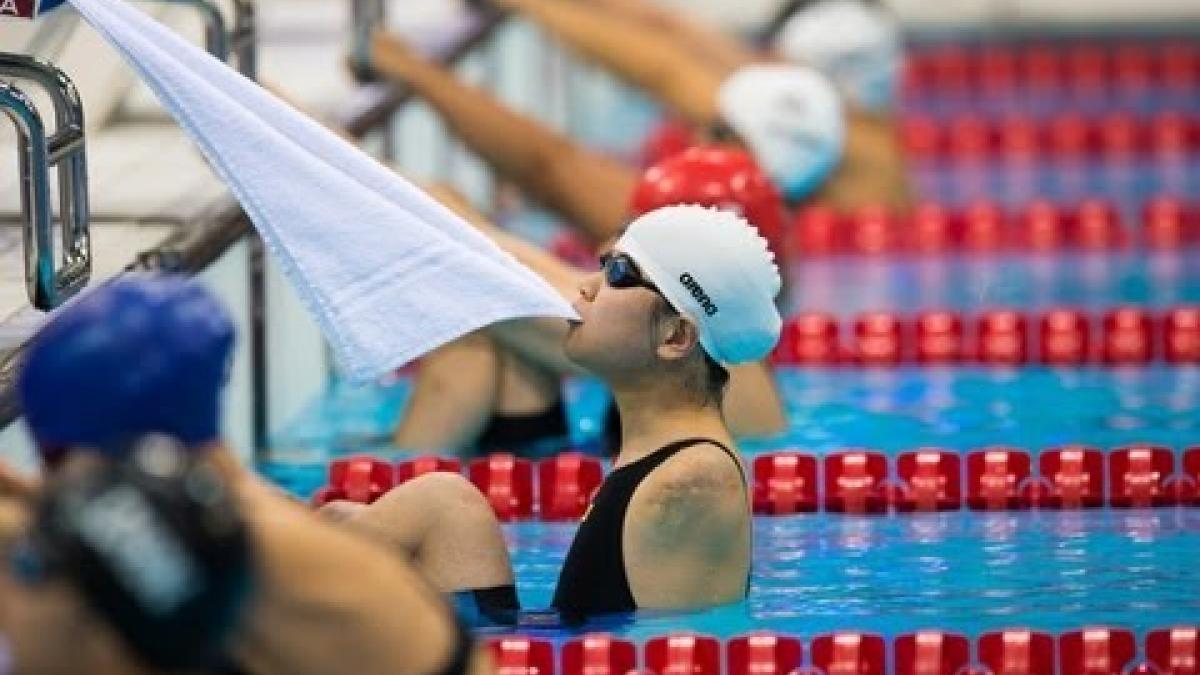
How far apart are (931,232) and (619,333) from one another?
457cm

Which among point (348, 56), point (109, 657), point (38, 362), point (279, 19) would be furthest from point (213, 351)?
point (279, 19)

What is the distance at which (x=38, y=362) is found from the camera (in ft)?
10.2

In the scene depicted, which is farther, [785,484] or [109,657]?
[785,484]

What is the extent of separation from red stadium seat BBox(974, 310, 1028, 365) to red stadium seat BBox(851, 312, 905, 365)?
19 centimetres

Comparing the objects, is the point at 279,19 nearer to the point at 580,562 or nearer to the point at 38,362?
the point at 580,562

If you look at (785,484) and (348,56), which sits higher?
(348,56)

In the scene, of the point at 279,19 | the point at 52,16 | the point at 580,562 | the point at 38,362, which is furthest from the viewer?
the point at 279,19

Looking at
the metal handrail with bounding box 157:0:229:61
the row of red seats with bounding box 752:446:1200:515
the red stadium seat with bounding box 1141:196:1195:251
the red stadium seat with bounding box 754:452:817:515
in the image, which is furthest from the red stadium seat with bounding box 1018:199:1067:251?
the metal handrail with bounding box 157:0:229:61

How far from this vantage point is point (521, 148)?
24.4 feet

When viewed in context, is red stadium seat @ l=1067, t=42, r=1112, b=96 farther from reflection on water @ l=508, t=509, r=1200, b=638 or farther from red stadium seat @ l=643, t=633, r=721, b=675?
red stadium seat @ l=643, t=633, r=721, b=675

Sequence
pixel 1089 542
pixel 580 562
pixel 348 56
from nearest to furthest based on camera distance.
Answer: pixel 580 562 < pixel 1089 542 < pixel 348 56

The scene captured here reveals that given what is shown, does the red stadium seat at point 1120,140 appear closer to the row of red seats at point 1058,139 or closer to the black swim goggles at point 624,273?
the row of red seats at point 1058,139

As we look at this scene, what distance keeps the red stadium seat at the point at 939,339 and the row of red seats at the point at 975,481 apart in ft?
4.98

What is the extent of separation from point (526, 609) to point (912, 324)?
2.92m
